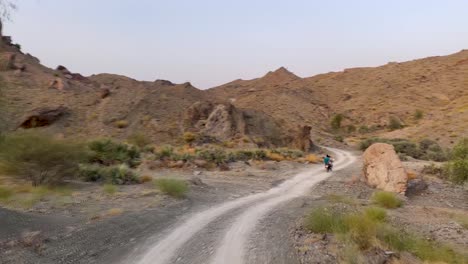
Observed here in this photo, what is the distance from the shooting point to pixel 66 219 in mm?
12078

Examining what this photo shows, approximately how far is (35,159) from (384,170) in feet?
57.1

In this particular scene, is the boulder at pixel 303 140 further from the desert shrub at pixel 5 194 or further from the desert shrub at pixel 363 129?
the desert shrub at pixel 5 194

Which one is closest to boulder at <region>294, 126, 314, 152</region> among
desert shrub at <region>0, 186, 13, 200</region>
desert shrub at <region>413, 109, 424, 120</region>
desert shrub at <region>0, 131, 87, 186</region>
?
desert shrub at <region>0, 131, 87, 186</region>

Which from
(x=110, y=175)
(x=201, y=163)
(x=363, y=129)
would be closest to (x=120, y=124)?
(x=201, y=163)

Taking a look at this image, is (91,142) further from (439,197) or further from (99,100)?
(99,100)

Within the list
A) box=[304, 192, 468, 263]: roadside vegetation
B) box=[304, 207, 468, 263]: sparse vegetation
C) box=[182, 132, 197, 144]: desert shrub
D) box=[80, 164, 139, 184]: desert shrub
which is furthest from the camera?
box=[182, 132, 197, 144]: desert shrub

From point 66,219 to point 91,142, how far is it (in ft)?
59.0

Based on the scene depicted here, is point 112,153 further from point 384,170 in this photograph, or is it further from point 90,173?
point 384,170

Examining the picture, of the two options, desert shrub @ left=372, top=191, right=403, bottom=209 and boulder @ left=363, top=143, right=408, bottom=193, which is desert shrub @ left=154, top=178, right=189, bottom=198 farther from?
boulder @ left=363, top=143, right=408, bottom=193

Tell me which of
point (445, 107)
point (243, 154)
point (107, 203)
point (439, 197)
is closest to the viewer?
point (107, 203)

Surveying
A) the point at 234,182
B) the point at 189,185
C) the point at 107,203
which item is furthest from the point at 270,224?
the point at 234,182

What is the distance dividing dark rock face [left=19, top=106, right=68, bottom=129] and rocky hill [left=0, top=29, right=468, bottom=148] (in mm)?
98

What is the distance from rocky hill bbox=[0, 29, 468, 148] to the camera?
4678 cm

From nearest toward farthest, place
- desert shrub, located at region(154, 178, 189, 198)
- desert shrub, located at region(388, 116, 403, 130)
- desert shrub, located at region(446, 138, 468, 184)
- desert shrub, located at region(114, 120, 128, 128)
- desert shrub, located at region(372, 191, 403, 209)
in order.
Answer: desert shrub, located at region(154, 178, 189, 198)
desert shrub, located at region(372, 191, 403, 209)
desert shrub, located at region(446, 138, 468, 184)
desert shrub, located at region(114, 120, 128, 128)
desert shrub, located at region(388, 116, 403, 130)
